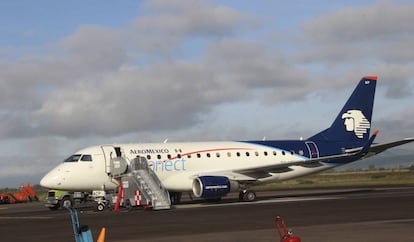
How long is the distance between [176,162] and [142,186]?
13.3ft

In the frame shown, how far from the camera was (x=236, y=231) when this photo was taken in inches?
786

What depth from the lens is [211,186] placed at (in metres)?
36.3

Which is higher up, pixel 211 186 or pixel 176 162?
pixel 176 162

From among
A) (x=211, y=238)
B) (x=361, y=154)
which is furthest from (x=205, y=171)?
(x=211, y=238)

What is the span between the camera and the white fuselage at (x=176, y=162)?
3669 cm

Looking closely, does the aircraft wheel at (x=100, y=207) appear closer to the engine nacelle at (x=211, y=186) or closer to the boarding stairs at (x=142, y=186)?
the boarding stairs at (x=142, y=186)

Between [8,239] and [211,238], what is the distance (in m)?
6.60

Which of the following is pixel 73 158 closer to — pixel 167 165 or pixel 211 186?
pixel 167 165

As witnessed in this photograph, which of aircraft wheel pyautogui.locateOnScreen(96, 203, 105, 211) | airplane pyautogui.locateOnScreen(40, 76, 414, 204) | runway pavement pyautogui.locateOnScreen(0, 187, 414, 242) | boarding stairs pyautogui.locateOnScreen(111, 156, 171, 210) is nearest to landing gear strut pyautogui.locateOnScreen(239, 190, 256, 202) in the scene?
airplane pyautogui.locateOnScreen(40, 76, 414, 204)

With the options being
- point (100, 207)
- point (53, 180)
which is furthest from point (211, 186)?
point (53, 180)

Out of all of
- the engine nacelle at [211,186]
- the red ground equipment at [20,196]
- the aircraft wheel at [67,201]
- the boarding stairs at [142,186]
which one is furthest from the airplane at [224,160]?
the red ground equipment at [20,196]

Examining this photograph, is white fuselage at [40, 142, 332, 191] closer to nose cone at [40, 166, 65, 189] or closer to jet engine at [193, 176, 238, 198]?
nose cone at [40, 166, 65, 189]

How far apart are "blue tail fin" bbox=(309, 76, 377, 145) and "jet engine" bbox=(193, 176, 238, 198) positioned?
9706 mm

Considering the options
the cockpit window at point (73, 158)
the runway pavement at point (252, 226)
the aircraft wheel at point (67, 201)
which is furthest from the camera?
the aircraft wheel at point (67, 201)
